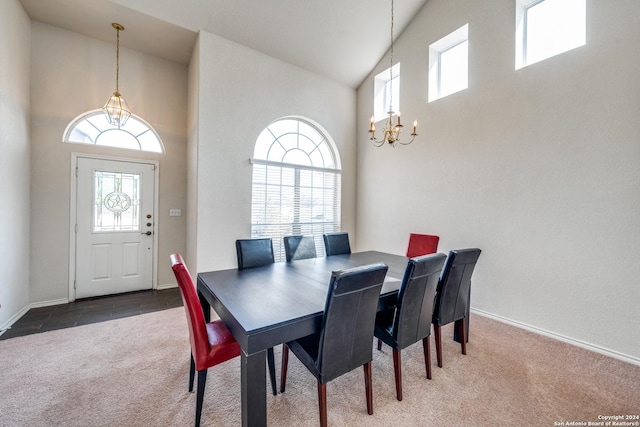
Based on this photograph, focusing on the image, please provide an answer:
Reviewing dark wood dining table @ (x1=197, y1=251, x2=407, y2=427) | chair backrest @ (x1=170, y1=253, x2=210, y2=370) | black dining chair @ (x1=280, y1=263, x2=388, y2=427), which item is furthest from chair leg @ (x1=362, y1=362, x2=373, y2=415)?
chair backrest @ (x1=170, y1=253, x2=210, y2=370)

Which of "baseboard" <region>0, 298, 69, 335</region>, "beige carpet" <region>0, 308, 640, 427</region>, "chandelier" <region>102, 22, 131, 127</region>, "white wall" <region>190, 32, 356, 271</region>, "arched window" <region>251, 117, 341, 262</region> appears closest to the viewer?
"beige carpet" <region>0, 308, 640, 427</region>

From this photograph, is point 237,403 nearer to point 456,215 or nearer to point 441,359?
point 441,359

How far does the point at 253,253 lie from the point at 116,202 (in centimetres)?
265

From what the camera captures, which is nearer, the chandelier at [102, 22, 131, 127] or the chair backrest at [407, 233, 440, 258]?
the chair backrest at [407, 233, 440, 258]

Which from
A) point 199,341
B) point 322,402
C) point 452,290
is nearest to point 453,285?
point 452,290

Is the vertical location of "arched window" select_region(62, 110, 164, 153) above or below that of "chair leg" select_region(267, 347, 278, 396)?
above

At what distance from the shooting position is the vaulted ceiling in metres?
3.08

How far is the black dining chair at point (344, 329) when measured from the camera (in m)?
1.37

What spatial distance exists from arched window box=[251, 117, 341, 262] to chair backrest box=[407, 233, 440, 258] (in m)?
1.82

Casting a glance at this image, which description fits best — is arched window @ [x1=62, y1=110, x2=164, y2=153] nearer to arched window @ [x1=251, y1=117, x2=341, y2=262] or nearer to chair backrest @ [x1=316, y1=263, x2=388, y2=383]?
arched window @ [x1=251, y1=117, x2=341, y2=262]

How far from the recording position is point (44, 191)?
10.8 feet

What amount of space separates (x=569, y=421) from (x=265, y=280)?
2.12 meters

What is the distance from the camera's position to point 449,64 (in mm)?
3666

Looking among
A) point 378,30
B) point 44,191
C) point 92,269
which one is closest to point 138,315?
point 92,269
